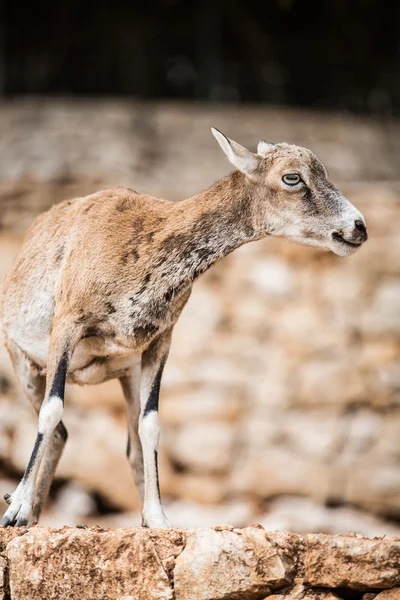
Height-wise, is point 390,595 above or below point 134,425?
below

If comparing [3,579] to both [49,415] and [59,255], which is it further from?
[59,255]

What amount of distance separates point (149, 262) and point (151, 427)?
1.32m

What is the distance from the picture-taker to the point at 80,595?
7.89 m

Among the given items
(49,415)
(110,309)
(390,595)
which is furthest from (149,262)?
(390,595)

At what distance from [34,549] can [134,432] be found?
198 cm

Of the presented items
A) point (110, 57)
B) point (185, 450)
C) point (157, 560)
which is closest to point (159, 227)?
point (157, 560)

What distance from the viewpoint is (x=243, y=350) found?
64.2 feet

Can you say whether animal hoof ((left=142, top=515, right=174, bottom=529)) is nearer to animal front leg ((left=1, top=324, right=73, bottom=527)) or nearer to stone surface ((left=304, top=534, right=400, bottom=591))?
animal front leg ((left=1, top=324, right=73, bottom=527))

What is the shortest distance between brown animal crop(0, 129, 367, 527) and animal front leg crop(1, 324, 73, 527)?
10mm

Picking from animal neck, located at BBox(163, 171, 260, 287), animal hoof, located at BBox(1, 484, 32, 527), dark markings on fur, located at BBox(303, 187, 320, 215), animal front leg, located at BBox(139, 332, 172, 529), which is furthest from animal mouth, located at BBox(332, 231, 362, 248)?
animal hoof, located at BBox(1, 484, 32, 527)

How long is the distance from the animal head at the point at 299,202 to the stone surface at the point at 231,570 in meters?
2.53

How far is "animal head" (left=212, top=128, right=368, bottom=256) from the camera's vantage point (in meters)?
9.05

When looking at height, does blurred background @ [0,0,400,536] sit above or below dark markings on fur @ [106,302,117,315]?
above

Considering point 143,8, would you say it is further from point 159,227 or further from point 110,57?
point 159,227
